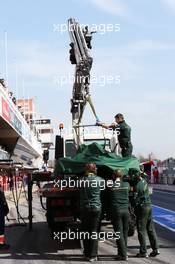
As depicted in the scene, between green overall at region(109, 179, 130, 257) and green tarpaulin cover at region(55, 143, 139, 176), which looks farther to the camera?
green tarpaulin cover at region(55, 143, 139, 176)

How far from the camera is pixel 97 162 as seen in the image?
10.8 m

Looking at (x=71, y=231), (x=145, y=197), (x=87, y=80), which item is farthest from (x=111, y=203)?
(x=87, y=80)

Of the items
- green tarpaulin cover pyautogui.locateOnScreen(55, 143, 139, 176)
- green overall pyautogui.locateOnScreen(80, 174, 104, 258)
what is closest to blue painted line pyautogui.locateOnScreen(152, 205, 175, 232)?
green tarpaulin cover pyautogui.locateOnScreen(55, 143, 139, 176)

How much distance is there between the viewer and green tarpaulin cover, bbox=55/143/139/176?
10.8 metres

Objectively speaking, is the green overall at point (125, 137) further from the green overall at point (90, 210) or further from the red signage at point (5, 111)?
the red signage at point (5, 111)

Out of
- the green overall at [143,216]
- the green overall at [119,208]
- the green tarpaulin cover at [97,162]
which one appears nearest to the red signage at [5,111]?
the green tarpaulin cover at [97,162]

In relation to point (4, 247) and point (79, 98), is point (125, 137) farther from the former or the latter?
point (79, 98)

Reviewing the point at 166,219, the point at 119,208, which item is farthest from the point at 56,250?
the point at 166,219

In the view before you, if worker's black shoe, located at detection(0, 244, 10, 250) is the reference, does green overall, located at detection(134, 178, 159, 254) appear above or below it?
above

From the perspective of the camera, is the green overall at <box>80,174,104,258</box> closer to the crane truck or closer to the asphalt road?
the asphalt road

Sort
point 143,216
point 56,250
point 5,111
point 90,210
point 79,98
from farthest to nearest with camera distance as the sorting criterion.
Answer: point 5,111, point 79,98, point 56,250, point 143,216, point 90,210

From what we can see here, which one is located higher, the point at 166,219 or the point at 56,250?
the point at 166,219

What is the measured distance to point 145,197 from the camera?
33.9ft

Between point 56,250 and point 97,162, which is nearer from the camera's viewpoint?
point 97,162
